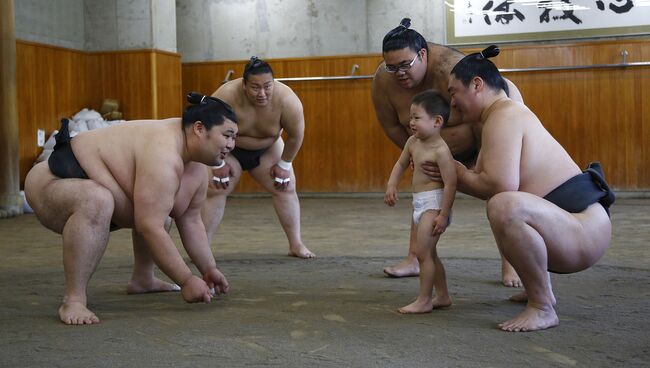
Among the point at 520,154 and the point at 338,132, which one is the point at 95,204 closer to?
the point at 520,154

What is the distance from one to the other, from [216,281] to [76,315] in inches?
17.7

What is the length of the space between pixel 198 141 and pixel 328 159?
518cm

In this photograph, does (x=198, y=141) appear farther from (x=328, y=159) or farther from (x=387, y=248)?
(x=328, y=159)

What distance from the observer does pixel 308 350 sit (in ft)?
6.54

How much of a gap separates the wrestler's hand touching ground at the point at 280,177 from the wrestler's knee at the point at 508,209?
1746 millimetres

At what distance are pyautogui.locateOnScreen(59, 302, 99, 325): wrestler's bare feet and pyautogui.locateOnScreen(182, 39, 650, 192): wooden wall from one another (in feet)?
17.1

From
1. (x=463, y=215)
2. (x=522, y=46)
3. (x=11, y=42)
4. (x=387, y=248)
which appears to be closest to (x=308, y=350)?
(x=387, y=248)

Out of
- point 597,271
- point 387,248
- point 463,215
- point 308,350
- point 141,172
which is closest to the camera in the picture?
point 308,350

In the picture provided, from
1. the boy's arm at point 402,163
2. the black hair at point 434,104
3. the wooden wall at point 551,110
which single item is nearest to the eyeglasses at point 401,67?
the boy's arm at point 402,163

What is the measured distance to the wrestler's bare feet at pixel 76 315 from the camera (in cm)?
235

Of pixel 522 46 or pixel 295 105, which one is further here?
pixel 522 46

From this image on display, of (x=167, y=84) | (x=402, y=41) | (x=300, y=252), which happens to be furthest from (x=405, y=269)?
(x=167, y=84)

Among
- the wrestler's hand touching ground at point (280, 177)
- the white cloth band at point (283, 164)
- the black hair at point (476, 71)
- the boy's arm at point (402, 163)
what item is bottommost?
the wrestler's hand touching ground at point (280, 177)

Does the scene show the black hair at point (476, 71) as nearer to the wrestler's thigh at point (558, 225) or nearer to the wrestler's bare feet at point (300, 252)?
the wrestler's thigh at point (558, 225)
